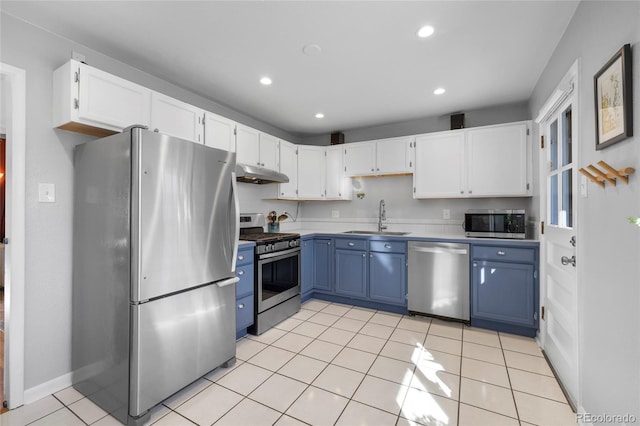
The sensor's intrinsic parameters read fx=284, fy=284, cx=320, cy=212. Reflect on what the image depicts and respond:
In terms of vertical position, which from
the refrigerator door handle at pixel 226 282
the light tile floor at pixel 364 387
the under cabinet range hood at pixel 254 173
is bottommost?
the light tile floor at pixel 364 387

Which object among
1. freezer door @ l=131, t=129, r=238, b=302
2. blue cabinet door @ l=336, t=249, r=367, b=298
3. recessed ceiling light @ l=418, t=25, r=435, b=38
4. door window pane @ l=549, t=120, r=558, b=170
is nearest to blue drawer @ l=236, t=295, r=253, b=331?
freezer door @ l=131, t=129, r=238, b=302

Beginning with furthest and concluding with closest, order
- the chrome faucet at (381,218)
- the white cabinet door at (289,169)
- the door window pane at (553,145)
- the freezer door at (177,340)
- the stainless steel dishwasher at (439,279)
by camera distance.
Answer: the chrome faucet at (381,218) → the white cabinet door at (289,169) → the stainless steel dishwasher at (439,279) → the door window pane at (553,145) → the freezer door at (177,340)

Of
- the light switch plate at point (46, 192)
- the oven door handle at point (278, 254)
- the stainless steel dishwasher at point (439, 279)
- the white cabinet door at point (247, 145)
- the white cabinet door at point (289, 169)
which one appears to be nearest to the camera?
the light switch plate at point (46, 192)

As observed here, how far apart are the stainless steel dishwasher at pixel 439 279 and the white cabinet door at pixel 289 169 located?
5.71 ft

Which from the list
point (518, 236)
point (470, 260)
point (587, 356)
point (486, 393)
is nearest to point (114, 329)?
point (486, 393)

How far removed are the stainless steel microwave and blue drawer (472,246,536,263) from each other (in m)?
0.18

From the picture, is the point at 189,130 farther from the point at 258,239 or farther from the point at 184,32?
the point at 258,239

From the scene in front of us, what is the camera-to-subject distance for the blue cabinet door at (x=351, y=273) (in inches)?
137

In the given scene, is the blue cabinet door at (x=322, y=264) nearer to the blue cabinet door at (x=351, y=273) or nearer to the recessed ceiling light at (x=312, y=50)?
the blue cabinet door at (x=351, y=273)

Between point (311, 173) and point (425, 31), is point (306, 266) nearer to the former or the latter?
point (311, 173)

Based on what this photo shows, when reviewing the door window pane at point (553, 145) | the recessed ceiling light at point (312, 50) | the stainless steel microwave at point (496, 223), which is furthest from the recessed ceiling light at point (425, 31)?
the stainless steel microwave at point (496, 223)

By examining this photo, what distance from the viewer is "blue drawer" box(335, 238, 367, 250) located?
3.48 meters

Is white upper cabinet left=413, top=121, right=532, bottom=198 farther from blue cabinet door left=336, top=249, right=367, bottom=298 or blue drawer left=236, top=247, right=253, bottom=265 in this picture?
blue drawer left=236, top=247, right=253, bottom=265

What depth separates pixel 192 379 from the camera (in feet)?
6.24
